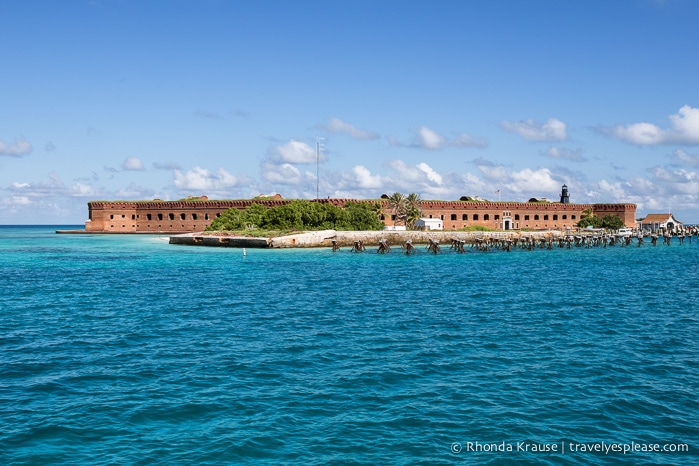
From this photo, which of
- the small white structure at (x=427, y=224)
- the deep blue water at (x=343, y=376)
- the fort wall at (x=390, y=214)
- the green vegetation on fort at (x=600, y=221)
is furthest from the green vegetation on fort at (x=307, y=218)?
the green vegetation on fort at (x=600, y=221)

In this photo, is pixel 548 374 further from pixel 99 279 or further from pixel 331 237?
pixel 331 237

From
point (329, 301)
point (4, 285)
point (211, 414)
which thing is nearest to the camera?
point (211, 414)

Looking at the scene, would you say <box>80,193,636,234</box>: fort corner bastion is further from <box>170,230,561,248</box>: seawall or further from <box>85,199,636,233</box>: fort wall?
<box>170,230,561,248</box>: seawall

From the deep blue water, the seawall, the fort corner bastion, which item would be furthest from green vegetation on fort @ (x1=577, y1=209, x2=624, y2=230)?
the deep blue water

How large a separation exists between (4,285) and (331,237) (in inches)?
1514

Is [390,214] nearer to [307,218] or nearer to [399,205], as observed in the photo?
[399,205]

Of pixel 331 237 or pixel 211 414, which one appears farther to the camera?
pixel 331 237

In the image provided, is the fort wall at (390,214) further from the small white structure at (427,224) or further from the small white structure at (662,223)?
the small white structure at (662,223)

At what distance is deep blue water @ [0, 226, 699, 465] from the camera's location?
997 cm

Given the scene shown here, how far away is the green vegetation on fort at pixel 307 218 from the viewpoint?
71375mm

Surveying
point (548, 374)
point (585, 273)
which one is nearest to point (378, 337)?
point (548, 374)

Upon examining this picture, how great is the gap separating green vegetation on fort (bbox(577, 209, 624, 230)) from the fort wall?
0.92 metres

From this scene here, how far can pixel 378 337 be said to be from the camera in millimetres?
17938

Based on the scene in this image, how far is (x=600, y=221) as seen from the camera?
10212 cm
